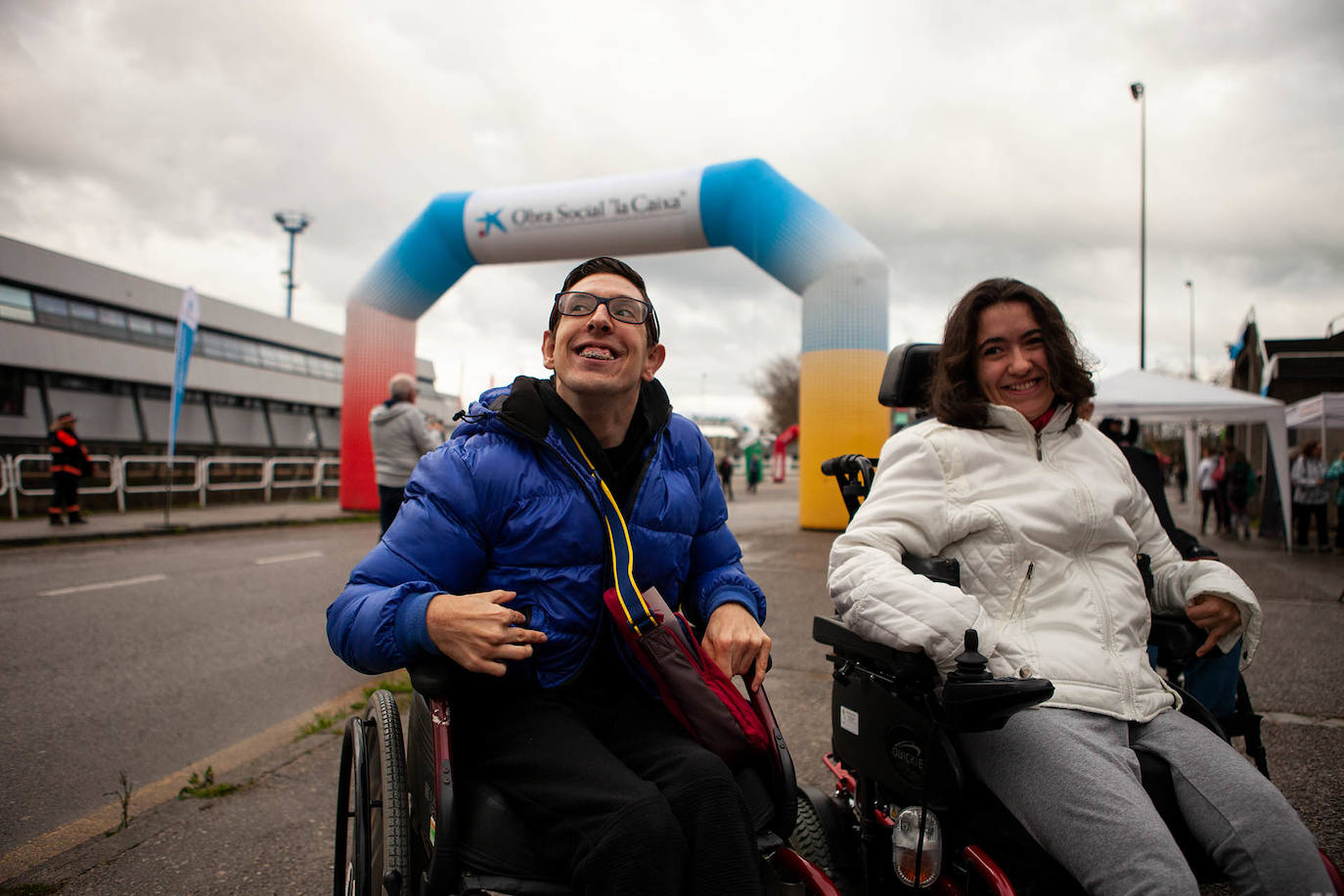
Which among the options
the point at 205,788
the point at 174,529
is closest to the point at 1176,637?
the point at 205,788

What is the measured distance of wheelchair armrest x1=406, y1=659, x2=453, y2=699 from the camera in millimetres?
1574

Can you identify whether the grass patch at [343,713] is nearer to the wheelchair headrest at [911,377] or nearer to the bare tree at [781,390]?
the wheelchair headrest at [911,377]

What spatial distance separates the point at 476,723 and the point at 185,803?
191cm

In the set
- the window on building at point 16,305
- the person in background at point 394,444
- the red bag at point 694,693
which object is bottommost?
the red bag at point 694,693

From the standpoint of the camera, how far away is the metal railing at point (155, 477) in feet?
43.2

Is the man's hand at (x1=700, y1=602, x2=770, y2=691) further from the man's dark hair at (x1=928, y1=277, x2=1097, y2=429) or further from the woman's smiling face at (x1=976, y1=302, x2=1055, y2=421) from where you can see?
the woman's smiling face at (x1=976, y1=302, x2=1055, y2=421)

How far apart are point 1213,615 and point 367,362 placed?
14.5 metres

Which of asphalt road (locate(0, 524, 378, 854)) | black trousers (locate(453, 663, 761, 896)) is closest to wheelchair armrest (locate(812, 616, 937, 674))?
black trousers (locate(453, 663, 761, 896))

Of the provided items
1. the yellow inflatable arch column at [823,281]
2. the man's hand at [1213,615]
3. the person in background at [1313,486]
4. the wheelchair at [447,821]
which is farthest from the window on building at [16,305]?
the person in background at [1313,486]

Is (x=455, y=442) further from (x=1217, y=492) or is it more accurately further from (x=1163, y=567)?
(x=1217, y=492)

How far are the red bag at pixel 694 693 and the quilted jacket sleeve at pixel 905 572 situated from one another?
360 mm

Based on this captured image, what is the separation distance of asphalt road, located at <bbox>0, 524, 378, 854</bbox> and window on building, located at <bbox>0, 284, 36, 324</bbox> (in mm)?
21465

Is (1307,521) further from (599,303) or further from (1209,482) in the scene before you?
(599,303)

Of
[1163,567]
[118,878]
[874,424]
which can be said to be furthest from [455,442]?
[874,424]
